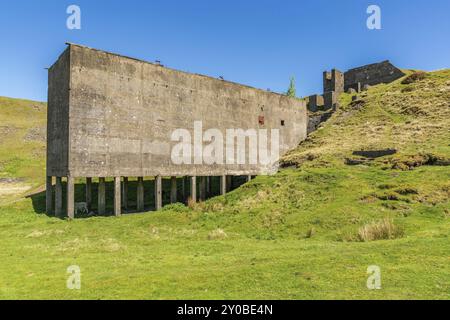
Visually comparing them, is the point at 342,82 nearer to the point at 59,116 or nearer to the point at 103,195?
the point at 103,195

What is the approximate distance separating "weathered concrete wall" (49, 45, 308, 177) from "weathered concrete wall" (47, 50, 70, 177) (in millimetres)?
611

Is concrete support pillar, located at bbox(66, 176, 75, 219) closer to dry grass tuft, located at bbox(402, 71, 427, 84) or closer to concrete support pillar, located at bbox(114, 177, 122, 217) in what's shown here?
concrete support pillar, located at bbox(114, 177, 122, 217)

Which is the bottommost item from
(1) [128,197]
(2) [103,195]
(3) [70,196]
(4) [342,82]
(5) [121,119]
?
(1) [128,197]

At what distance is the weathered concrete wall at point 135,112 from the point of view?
26.2 metres

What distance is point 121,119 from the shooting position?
93.1ft

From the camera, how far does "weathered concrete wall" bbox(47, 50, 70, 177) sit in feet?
85.7

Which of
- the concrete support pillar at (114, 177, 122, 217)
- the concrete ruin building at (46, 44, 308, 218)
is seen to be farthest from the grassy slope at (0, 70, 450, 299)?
the concrete ruin building at (46, 44, 308, 218)

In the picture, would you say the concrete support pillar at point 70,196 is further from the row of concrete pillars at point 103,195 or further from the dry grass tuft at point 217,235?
the dry grass tuft at point 217,235

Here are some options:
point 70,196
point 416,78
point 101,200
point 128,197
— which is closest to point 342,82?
point 416,78

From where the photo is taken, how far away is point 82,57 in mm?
26359

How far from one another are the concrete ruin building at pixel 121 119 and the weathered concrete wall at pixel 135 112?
0.07m

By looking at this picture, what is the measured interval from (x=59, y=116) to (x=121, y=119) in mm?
4930

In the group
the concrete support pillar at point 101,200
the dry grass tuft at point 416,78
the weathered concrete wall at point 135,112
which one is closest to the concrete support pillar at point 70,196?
the weathered concrete wall at point 135,112
